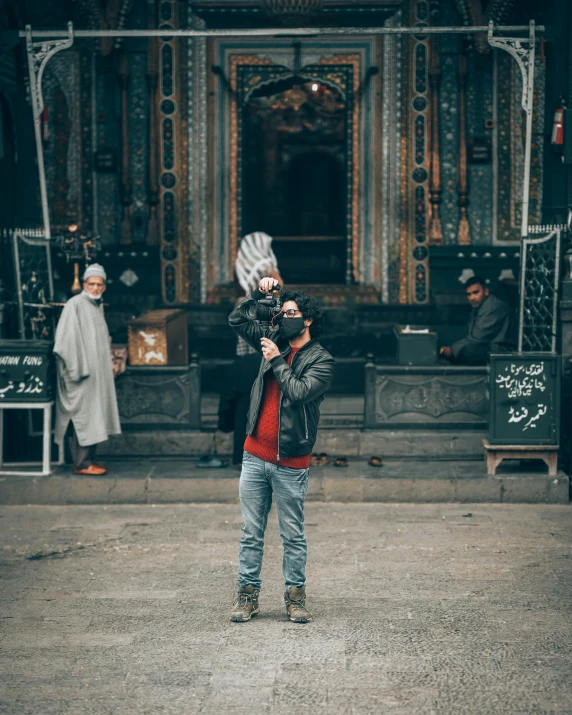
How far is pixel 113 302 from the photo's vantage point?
44.1 feet

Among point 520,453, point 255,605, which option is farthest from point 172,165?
point 255,605

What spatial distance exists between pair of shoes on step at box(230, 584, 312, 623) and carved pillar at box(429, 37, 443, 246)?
287 inches

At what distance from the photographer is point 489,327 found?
38.2 feet

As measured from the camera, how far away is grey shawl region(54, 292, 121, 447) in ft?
32.2

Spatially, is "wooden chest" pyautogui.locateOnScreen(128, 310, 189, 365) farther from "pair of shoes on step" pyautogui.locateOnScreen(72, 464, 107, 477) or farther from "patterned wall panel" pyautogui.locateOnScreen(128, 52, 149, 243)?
"patterned wall panel" pyautogui.locateOnScreen(128, 52, 149, 243)

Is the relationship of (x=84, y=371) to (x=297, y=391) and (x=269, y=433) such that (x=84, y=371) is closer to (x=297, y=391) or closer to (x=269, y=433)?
(x=269, y=433)

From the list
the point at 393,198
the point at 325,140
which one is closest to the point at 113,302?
the point at 393,198

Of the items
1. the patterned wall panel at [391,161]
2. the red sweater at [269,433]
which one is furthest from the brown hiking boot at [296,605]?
the patterned wall panel at [391,161]

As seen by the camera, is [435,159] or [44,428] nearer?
[44,428]

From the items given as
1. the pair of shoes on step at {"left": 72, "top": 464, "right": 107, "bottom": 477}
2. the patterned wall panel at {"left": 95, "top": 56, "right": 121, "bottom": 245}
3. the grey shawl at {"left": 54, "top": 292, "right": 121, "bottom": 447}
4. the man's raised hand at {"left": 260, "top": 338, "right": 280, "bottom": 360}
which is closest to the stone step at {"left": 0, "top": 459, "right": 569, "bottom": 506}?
the pair of shoes on step at {"left": 72, "top": 464, "right": 107, "bottom": 477}

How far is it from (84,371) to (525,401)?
360 cm

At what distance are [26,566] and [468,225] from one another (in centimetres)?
718

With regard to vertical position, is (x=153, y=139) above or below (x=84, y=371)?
above

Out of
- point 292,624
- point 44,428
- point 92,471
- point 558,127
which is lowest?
point 292,624
